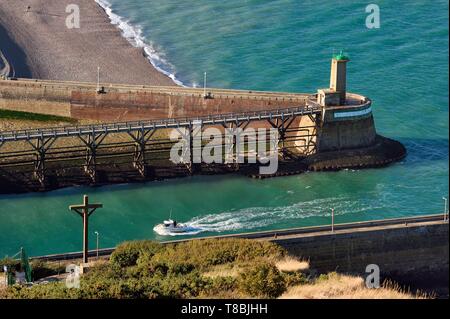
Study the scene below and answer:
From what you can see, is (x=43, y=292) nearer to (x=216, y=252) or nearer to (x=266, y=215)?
(x=216, y=252)

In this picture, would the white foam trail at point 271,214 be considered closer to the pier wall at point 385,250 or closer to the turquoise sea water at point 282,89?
the turquoise sea water at point 282,89

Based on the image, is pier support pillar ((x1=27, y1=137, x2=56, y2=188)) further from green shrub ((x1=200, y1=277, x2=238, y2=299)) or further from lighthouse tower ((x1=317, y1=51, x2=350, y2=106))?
green shrub ((x1=200, y1=277, x2=238, y2=299))

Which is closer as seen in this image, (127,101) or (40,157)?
(40,157)

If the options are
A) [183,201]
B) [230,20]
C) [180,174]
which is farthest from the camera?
[230,20]

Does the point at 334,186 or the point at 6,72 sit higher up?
the point at 6,72

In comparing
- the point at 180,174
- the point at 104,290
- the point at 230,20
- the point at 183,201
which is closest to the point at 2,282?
the point at 104,290

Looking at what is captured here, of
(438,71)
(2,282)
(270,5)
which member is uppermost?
(270,5)

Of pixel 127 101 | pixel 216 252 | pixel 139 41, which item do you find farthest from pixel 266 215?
pixel 139 41

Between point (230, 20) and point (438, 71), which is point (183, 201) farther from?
point (230, 20)
